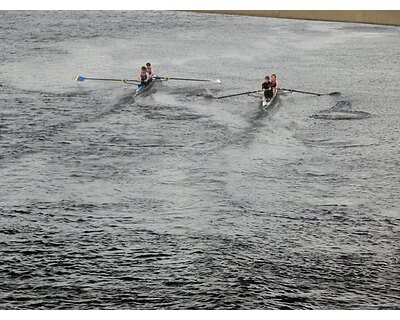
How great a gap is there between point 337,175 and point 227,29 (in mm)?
14112

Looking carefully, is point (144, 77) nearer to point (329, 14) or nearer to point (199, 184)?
point (199, 184)

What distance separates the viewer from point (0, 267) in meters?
8.03

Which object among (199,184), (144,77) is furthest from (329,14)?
(199,184)

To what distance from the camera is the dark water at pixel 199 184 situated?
7.57m

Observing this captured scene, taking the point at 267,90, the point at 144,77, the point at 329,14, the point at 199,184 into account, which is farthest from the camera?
the point at 329,14

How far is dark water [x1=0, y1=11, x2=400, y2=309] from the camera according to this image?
7.57m

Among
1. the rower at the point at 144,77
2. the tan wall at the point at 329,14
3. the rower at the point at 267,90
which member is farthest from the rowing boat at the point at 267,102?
the tan wall at the point at 329,14

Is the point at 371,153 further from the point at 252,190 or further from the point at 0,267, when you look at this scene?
the point at 0,267

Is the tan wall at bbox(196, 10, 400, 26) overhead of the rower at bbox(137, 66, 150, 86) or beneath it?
overhead

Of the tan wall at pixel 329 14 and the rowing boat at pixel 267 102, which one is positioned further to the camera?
the tan wall at pixel 329 14

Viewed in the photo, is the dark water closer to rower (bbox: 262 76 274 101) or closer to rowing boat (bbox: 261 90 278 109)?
rowing boat (bbox: 261 90 278 109)

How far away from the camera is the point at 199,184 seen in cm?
1083

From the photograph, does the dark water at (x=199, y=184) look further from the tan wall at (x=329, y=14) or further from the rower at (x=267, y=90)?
the tan wall at (x=329, y=14)

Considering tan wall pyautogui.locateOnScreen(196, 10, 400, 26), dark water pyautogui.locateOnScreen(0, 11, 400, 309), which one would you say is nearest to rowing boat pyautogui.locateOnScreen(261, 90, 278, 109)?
dark water pyautogui.locateOnScreen(0, 11, 400, 309)
